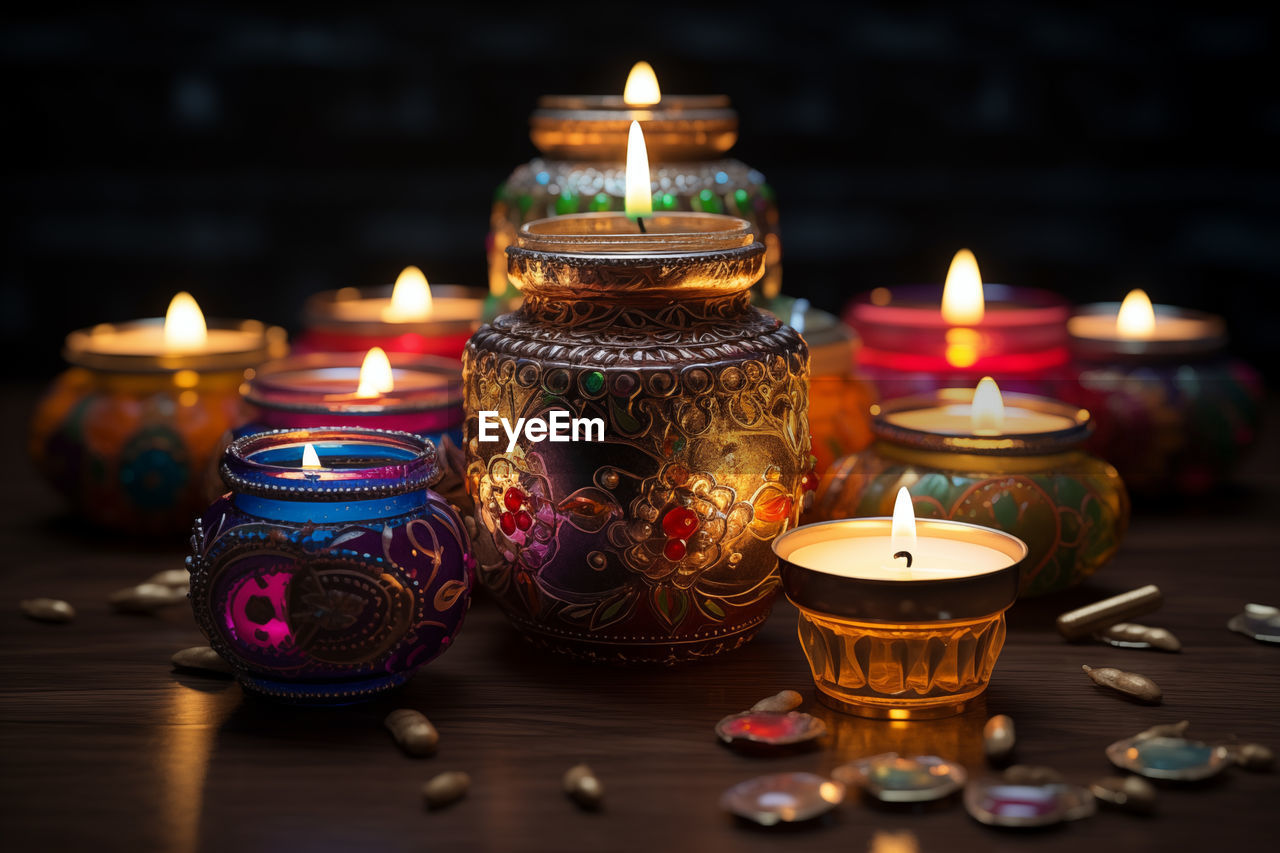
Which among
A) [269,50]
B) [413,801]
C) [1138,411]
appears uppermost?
[269,50]

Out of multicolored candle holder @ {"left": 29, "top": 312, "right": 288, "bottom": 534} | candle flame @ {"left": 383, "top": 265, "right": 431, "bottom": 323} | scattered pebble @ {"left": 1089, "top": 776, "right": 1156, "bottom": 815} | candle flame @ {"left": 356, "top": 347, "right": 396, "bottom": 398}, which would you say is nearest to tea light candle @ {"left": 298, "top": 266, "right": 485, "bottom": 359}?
candle flame @ {"left": 383, "top": 265, "right": 431, "bottom": 323}

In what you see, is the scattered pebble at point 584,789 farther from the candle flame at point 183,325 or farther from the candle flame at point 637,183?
the candle flame at point 183,325

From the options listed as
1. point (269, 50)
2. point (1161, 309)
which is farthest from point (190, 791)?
point (269, 50)

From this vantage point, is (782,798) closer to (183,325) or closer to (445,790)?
(445,790)

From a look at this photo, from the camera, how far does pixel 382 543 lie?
98 cm

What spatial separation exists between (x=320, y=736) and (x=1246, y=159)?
171cm

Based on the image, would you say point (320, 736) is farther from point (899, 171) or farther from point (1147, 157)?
point (1147, 157)

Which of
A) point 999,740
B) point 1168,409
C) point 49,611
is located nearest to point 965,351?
point 1168,409

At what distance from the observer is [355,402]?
1.26m

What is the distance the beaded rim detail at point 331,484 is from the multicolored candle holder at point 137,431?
0.31 meters

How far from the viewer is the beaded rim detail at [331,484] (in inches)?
38.4

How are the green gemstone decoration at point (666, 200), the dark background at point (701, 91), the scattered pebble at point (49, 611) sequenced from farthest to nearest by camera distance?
the dark background at point (701, 91) < the green gemstone decoration at point (666, 200) < the scattered pebble at point (49, 611)

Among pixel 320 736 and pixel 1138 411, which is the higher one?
pixel 1138 411

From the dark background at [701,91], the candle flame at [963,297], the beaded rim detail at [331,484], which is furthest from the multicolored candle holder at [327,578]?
the dark background at [701,91]
